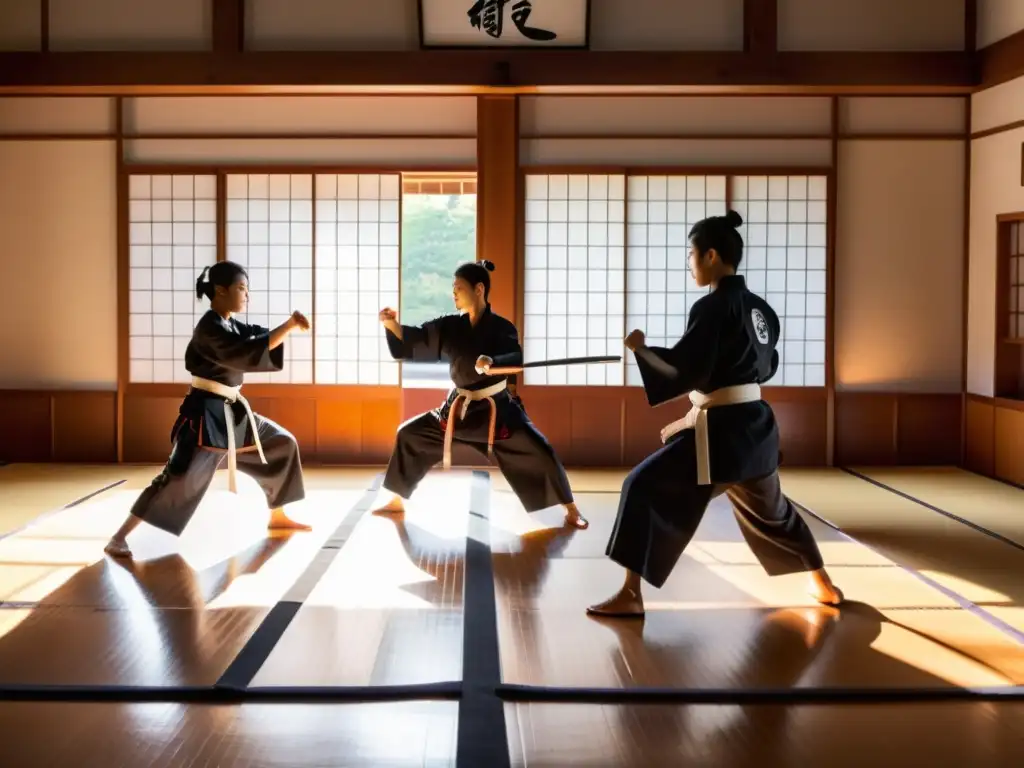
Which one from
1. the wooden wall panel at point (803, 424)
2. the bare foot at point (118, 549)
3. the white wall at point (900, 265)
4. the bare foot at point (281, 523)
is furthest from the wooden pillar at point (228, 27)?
the wooden wall panel at point (803, 424)

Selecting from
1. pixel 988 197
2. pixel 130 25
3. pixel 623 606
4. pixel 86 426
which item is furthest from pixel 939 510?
pixel 130 25

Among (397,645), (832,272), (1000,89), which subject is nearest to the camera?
(397,645)

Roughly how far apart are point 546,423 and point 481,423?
2011 millimetres

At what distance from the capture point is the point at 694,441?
365 centimetres

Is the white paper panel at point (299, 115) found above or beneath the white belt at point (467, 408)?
Answer: above

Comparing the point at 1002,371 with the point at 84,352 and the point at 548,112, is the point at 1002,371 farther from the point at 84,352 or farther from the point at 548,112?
the point at 84,352

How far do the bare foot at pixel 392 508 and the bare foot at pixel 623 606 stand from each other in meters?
1.91

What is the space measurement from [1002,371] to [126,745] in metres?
5.78

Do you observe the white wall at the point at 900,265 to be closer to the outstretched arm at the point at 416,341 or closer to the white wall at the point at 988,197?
the white wall at the point at 988,197

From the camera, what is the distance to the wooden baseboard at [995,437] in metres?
6.47

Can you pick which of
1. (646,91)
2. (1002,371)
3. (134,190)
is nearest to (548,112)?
(646,91)

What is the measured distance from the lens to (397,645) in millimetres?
3336

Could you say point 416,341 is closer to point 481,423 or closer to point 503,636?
point 481,423

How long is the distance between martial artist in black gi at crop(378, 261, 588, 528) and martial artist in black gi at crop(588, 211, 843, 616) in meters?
1.49
